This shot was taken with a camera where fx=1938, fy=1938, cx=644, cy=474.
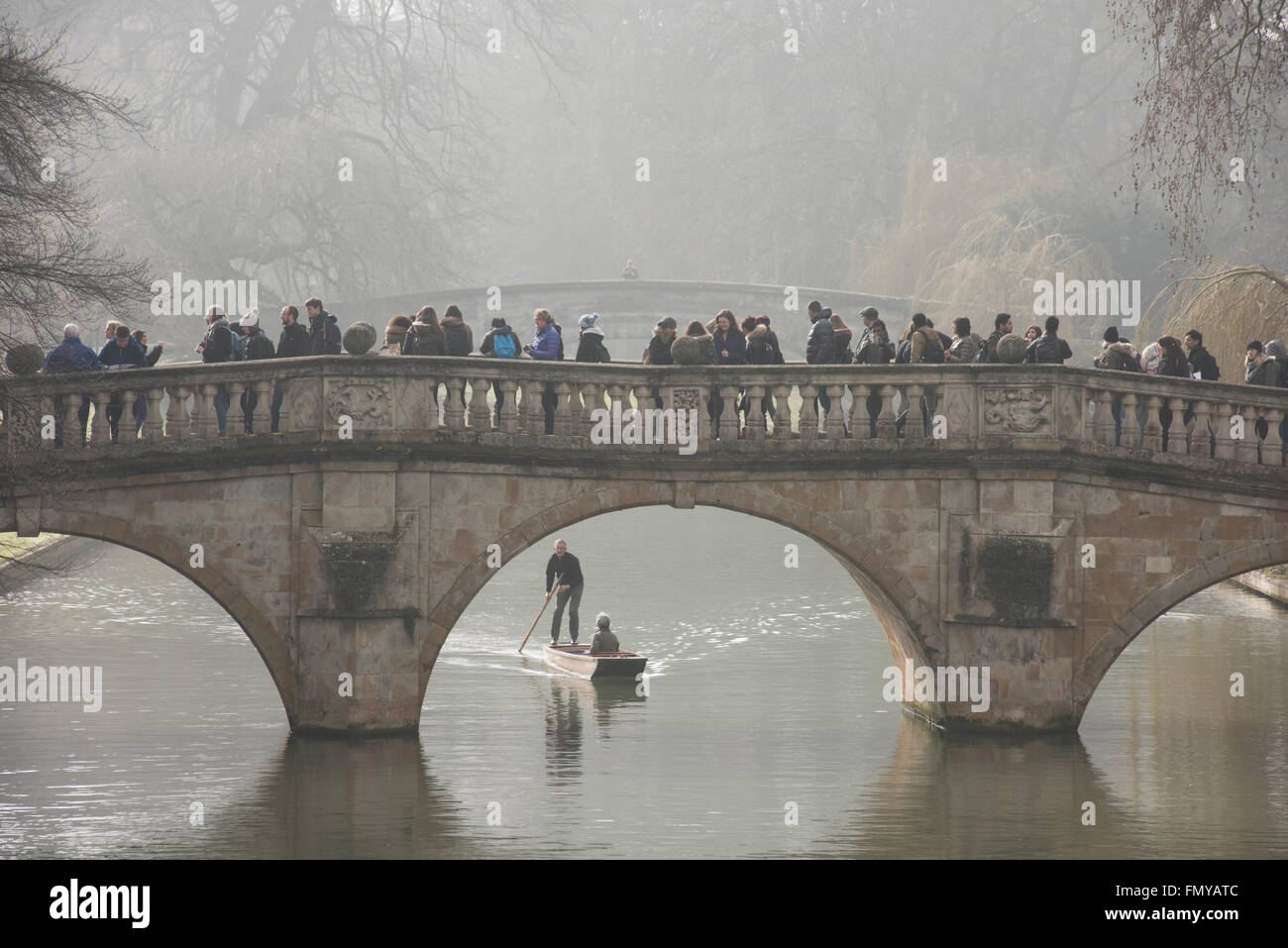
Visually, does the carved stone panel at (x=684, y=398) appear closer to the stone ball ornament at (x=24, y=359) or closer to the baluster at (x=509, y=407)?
the baluster at (x=509, y=407)

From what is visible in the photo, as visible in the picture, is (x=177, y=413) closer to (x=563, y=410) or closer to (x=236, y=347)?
(x=236, y=347)

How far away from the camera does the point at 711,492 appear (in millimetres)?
17734

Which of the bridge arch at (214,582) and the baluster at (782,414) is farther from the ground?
the baluster at (782,414)

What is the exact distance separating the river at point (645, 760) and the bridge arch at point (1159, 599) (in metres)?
0.65

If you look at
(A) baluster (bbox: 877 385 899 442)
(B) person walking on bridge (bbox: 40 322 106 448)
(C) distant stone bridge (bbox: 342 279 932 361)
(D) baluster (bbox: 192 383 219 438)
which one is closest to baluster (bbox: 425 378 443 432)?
(D) baluster (bbox: 192 383 219 438)

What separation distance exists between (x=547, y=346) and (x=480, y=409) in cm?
109

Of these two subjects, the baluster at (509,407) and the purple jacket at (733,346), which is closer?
the baluster at (509,407)

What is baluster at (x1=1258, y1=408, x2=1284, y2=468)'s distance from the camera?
17.6 m

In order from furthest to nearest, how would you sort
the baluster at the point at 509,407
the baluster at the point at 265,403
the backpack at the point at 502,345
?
the backpack at the point at 502,345 → the baluster at the point at 509,407 → the baluster at the point at 265,403

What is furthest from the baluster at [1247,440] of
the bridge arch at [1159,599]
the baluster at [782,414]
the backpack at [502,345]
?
the backpack at [502,345]

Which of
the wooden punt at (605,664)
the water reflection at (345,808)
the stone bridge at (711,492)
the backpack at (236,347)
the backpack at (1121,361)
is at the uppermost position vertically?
the backpack at (236,347)

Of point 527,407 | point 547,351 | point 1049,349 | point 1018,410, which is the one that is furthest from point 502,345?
point 1049,349

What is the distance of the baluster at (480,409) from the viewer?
17375mm
